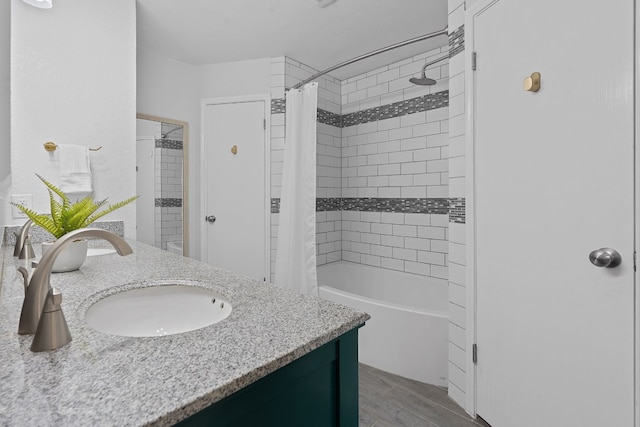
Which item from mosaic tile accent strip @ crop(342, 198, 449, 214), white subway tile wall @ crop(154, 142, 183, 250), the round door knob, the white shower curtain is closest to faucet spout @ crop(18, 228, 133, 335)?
the round door knob

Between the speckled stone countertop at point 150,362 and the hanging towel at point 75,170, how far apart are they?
133cm

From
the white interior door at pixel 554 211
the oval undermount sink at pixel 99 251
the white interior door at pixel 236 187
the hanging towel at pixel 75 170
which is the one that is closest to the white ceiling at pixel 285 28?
the white interior door at pixel 236 187

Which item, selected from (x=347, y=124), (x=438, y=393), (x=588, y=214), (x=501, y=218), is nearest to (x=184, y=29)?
(x=347, y=124)

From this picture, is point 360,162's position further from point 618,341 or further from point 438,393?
point 618,341

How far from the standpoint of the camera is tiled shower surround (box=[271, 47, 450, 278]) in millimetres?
3057

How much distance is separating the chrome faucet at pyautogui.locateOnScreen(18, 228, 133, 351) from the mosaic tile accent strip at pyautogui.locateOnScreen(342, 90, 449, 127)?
294 centimetres

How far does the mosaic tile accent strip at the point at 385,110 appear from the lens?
3.02 metres

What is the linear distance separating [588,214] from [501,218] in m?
0.39

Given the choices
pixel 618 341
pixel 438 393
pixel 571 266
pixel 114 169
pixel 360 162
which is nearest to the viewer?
pixel 618 341

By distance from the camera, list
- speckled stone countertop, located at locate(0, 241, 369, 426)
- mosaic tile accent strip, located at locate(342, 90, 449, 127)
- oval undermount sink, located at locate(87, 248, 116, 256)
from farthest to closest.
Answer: mosaic tile accent strip, located at locate(342, 90, 449, 127)
oval undermount sink, located at locate(87, 248, 116, 256)
speckled stone countertop, located at locate(0, 241, 369, 426)

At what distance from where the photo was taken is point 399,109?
3.31 metres

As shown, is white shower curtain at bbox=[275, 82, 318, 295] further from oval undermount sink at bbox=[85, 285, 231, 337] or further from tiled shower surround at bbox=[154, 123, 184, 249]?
oval undermount sink at bbox=[85, 285, 231, 337]

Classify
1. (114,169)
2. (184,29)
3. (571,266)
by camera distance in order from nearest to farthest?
(571,266)
(114,169)
(184,29)

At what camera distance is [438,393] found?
2.02 meters
